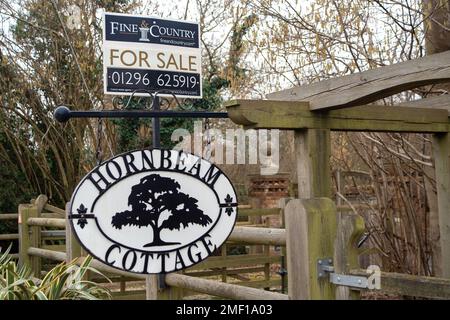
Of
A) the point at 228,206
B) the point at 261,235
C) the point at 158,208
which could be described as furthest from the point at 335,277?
the point at 261,235

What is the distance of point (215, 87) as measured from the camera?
453 inches

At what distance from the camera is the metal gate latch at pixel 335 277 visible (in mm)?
2232

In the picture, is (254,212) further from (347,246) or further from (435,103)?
(347,246)

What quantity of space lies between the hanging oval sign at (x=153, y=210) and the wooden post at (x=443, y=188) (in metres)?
2.05

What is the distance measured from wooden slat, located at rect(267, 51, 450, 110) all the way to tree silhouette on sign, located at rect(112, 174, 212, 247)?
1.08 metres

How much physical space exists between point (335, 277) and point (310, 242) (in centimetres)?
17

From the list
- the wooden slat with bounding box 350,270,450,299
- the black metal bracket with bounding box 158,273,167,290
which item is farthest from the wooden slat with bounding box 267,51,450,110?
the black metal bracket with bounding box 158,273,167,290

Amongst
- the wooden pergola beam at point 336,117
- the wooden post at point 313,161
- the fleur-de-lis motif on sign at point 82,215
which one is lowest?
the fleur-de-lis motif on sign at point 82,215

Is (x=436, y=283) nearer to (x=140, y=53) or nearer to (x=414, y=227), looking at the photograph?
(x=140, y=53)

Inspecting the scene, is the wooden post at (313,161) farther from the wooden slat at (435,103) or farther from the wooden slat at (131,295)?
the wooden slat at (131,295)

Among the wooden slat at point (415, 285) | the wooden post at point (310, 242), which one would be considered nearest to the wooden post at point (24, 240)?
the wooden post at point (310, 242)
